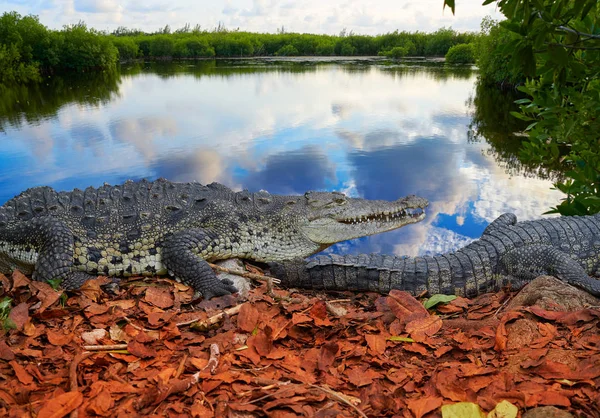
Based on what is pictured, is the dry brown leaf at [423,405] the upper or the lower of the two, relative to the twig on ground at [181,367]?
upper

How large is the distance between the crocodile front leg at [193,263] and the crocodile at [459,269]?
66cm

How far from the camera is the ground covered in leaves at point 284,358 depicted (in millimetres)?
2189

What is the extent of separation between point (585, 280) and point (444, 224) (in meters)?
3.68

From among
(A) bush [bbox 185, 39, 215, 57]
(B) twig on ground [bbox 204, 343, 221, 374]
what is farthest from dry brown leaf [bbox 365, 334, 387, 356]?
(A) bush [bbox 185, 39, 215, 57]

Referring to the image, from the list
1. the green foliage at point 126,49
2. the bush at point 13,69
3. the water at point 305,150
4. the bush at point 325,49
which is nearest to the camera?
the water at point 305,150

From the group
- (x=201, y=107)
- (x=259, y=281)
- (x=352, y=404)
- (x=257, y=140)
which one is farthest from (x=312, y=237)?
(x=201, y=107)

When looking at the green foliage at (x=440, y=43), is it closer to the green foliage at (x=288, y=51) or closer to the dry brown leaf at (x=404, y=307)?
the green foliage at (x=288, y=51)

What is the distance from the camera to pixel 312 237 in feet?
17.9

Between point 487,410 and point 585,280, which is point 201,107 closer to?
point 585,280

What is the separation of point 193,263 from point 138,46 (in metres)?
83.2

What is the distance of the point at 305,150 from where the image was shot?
501 inches

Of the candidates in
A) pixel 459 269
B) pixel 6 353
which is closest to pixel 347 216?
pixel 459 269

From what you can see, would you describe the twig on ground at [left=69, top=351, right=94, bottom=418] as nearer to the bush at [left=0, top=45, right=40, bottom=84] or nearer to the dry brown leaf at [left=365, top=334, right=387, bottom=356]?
the dry brown leaf at [left=365, top=334, right=387, bottom=356]

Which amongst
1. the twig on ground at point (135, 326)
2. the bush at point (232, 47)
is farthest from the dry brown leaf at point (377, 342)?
the bush at point (232, 47)
